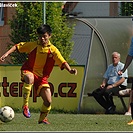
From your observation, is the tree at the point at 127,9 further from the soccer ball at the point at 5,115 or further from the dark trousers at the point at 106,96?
the soccer ball at the point at 5,115

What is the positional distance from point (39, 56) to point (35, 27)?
6.55m

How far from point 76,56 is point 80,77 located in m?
1.91

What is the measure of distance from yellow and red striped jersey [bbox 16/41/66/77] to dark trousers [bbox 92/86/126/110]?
13.7 ft

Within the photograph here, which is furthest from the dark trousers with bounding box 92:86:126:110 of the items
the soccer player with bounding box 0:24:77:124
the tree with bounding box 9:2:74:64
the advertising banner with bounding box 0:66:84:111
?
the soccer player with bounding box 0:24:77:124

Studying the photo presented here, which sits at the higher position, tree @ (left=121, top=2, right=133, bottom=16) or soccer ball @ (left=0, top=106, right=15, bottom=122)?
tree @ (left=121, top=2, right=133, bottom=16)

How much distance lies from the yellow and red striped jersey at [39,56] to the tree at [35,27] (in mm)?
5446

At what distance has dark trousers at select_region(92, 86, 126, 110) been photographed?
15195 millimetres

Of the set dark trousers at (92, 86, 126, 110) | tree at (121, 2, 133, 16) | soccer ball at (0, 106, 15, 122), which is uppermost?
tree at (121, 2, 133, 16)

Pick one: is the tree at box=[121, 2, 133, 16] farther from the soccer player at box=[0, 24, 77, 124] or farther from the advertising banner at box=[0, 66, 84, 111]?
the soccer player at box=[0, 24, 77, 124]

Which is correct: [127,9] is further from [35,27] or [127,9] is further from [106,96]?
[106,96]

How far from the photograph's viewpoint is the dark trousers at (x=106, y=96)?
1520cm

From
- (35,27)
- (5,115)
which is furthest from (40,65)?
(35,27)

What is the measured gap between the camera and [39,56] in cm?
1120

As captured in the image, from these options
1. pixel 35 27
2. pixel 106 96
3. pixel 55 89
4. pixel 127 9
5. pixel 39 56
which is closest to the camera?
pixel 39 56
